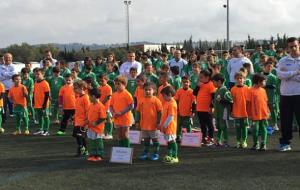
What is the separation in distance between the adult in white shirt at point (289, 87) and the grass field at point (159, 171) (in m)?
0.49

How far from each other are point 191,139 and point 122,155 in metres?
2.50

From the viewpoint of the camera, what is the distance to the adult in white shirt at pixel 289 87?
411 inches

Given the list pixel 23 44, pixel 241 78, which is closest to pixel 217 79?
pixel 241 78

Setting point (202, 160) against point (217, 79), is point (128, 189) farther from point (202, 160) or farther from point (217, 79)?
point (217, 79)

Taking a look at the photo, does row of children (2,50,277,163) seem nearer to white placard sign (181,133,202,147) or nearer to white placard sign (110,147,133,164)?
white placard sign (181,133,202,147)

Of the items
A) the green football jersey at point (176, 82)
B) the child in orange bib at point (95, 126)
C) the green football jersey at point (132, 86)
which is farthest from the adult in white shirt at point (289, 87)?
the green football jersey at point (132, 86)

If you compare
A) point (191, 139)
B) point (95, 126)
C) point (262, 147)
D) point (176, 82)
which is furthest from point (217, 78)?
point (95, 126)

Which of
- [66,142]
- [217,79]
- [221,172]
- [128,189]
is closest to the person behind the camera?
[128,189]

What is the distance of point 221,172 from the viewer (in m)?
8.70

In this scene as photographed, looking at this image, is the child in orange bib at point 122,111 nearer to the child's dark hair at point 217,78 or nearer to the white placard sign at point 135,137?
the white placard sign at point 135,137

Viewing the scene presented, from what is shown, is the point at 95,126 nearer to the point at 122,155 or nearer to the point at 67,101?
the point at 122,155

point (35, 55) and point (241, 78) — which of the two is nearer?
point (241, 78)

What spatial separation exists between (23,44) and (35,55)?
4519 millimetres

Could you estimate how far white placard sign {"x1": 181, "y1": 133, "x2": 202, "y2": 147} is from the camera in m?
11.5
